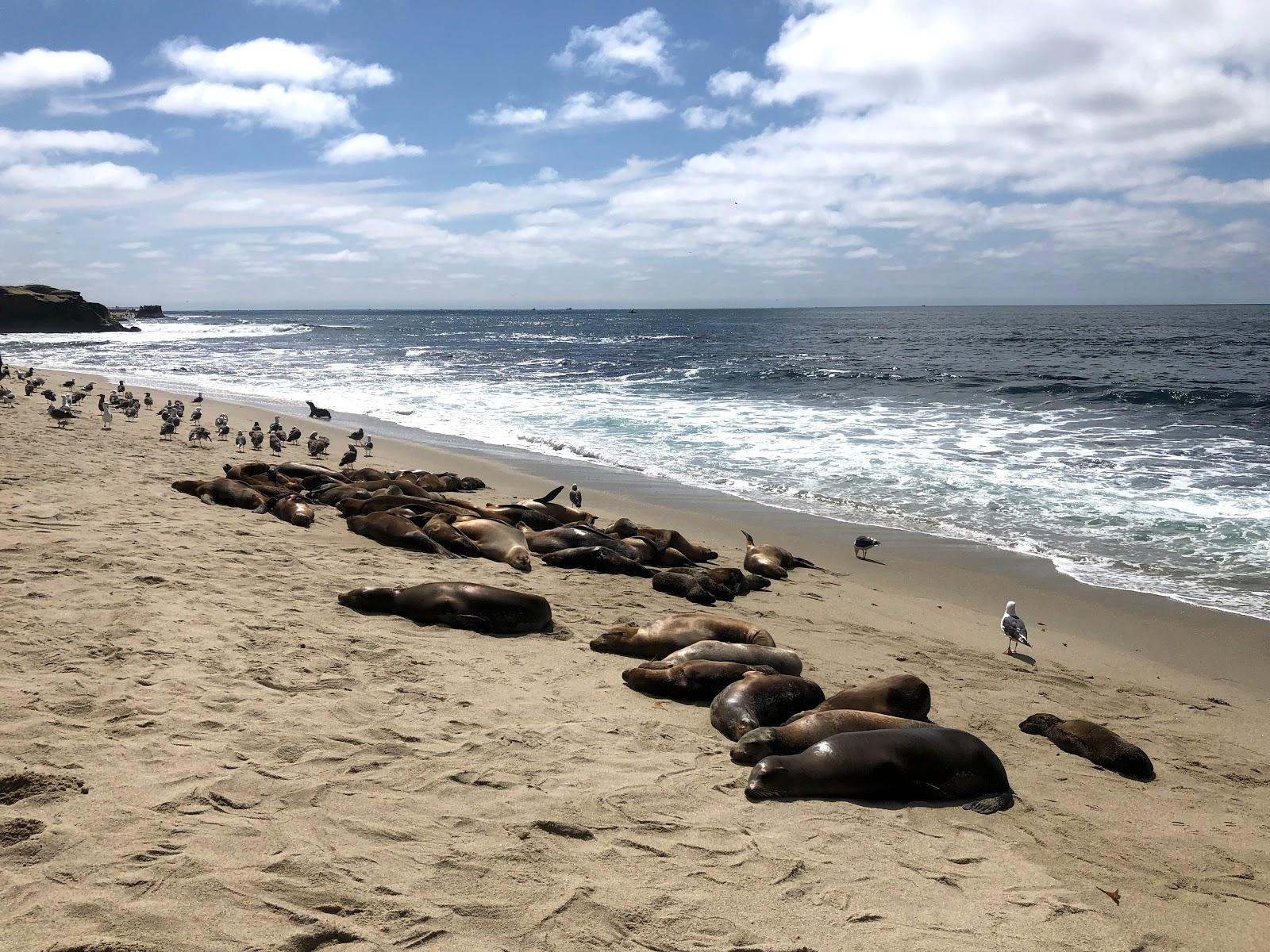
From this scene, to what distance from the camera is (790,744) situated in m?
4.58

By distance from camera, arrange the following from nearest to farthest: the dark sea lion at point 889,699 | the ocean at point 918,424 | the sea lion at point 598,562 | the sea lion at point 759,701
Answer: the sea lion at point 759,701, the dark sea lion at point 889,699, the sea lion at point 598,562, the ocean at point 918,424

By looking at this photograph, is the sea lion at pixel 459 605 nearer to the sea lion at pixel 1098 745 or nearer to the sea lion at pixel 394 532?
the sea lion at pixel 394 532

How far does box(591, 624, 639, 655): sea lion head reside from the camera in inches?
245


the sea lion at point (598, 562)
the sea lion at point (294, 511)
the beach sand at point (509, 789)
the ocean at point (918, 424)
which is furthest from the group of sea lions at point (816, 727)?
the ocean at point (918, 424)

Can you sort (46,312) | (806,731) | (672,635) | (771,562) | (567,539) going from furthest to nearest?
(46,312)
(567,539)
(771,562)
(672,635)
(806,731)

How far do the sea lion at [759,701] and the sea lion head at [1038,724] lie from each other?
55.9 inches

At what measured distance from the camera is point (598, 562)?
8.61 metres

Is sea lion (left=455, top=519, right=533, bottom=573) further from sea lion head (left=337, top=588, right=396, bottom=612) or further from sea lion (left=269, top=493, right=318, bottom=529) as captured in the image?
sea lion head (left=337, top=588, right=396, bottom=612)

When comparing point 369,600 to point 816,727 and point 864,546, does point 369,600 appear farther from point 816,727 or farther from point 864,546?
point 864,546

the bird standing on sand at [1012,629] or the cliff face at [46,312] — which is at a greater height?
the cliff face at [46,312]

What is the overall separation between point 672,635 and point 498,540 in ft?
10.5

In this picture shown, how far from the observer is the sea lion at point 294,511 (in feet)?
29.9

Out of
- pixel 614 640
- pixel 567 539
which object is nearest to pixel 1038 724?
pixel 614 640

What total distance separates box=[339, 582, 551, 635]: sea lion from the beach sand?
0.17 metres
